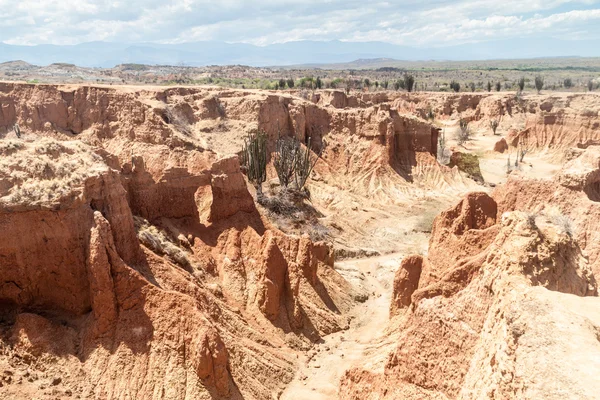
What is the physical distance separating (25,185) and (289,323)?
965cm

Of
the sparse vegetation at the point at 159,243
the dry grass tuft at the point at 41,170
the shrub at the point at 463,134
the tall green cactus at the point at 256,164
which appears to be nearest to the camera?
the dry grass tuft at the point at 41,170

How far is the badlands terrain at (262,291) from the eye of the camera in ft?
29.0

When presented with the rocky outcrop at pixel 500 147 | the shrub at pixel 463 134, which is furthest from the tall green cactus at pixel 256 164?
the shrub at pixel 463 134

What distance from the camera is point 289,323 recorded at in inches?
672

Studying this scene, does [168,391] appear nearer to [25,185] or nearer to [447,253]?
[25,185]

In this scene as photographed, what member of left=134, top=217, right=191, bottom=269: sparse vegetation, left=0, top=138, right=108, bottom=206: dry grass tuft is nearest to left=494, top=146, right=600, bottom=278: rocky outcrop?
left=134, top=217, right=191, bottom=269: sparse vegetation

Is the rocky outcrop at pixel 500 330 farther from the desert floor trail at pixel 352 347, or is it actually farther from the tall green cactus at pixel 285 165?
the tall green cactus at pixel 285 165

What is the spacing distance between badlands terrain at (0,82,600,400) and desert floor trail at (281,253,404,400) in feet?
0.26

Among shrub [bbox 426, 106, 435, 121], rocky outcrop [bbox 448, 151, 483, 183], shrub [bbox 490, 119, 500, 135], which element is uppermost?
shrub [bbox 426, 106, 435, 121]

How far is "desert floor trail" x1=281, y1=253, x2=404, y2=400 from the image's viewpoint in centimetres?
1455

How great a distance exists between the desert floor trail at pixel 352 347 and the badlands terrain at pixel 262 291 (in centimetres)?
8

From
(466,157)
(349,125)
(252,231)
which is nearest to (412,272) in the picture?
(252,231)

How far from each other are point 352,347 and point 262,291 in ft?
12.6

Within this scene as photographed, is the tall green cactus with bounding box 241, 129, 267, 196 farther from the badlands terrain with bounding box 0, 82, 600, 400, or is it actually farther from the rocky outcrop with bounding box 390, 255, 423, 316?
the rocky outcrop with bounding box 390, 255, 423, 316
